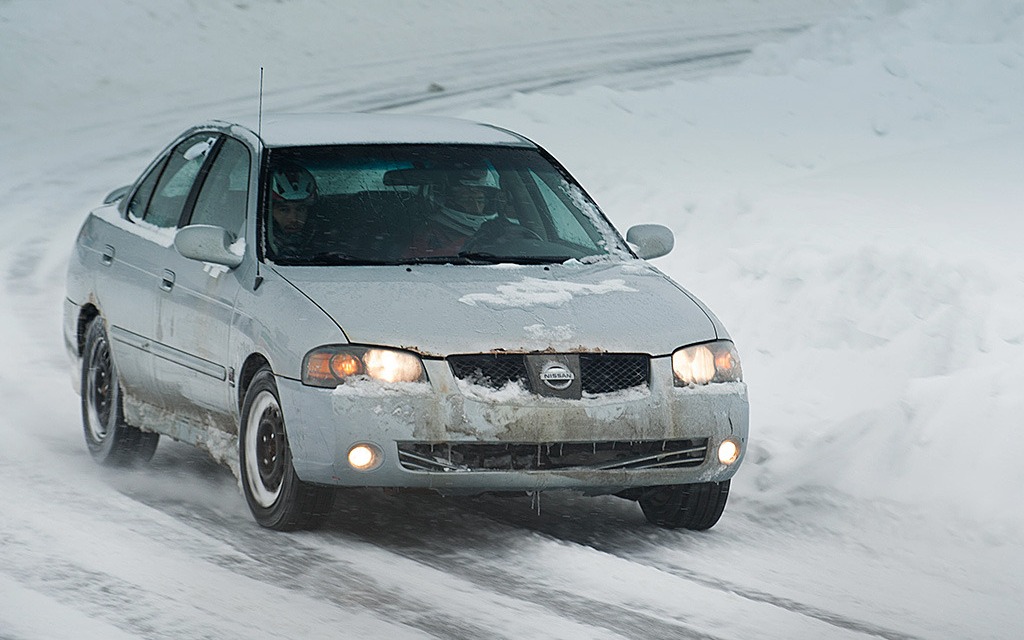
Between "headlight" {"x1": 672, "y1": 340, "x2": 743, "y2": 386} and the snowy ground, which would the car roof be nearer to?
the snowy ground

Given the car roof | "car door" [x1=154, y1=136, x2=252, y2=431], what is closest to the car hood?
"car door" [x1=154, y1=136, x2=252, y2=431]

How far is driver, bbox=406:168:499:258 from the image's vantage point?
754cm

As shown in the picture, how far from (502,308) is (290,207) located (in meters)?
1.19

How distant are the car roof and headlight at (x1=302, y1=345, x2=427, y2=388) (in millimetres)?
1510

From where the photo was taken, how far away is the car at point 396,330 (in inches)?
261

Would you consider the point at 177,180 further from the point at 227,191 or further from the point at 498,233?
the point at 498,233

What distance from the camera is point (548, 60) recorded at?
76.8 ft

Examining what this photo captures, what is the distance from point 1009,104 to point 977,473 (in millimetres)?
10034

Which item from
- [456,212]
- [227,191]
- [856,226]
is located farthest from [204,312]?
[856,226]

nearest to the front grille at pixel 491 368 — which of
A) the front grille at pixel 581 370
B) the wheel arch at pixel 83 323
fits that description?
the front grille at pixel 581 370

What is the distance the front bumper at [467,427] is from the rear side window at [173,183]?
1835 mm

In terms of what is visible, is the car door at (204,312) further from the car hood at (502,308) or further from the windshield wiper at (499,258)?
the windshield wiper at (499,258)

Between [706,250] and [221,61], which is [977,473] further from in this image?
[221,61]

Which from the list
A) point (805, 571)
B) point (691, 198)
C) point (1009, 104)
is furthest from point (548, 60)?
point (805, 571)
